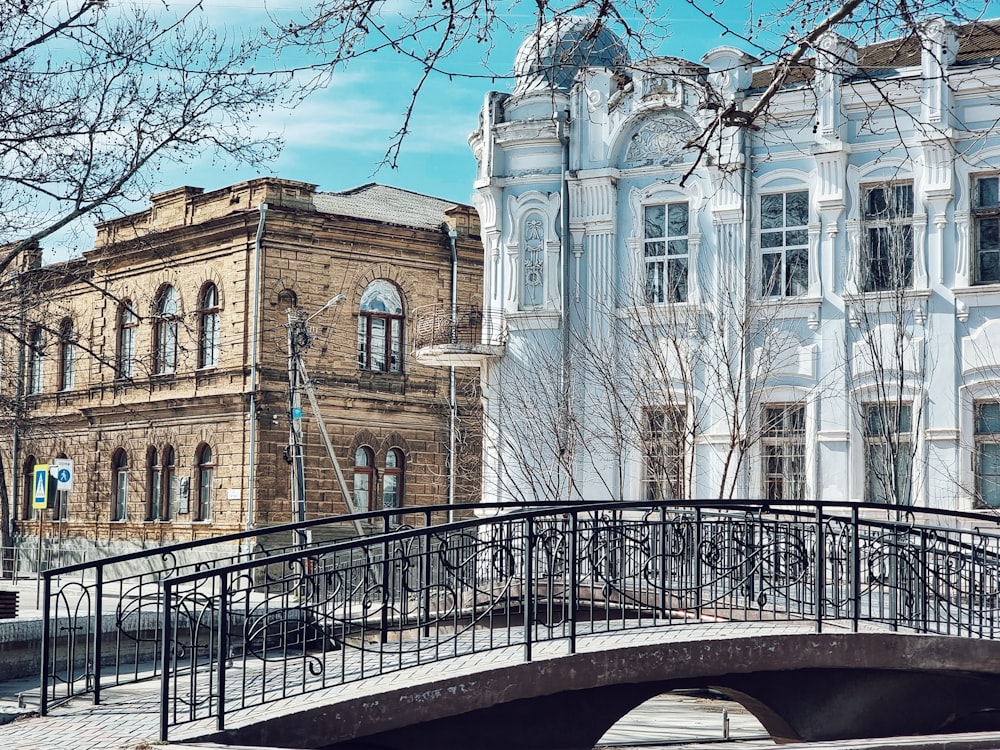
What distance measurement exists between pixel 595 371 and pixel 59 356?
2775cm

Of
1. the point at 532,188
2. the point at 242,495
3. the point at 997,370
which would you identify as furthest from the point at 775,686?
the point at 242,495

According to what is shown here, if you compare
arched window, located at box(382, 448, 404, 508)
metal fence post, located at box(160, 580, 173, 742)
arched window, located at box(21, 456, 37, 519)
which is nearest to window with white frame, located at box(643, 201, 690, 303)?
arched window, located at box(382, 448, 404, 508)

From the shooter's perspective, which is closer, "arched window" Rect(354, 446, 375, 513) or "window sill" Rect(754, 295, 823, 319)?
"window sill" Rect(754, 295, 823, 319)

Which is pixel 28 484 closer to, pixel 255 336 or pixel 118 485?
pixel 118 485

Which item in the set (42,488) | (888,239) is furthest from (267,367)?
(888,239)

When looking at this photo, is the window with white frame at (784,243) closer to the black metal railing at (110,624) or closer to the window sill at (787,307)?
the window sill at (787,307)

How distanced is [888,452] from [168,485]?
25.0 meters

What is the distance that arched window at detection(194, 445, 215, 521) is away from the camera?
42.8 metres

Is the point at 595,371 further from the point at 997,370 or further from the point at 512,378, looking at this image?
the point at 997,370

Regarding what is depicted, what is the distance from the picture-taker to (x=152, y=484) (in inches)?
1786

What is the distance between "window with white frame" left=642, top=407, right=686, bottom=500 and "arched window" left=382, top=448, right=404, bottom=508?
53.7 feet

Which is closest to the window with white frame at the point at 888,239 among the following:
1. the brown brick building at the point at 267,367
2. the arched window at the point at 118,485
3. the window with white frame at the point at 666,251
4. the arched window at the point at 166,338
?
the window with white frame at the point at 666,251

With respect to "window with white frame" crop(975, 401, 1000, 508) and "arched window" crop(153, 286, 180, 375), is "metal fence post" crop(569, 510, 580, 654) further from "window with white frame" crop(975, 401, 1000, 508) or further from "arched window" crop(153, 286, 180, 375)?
"arched window" crop(153, 286, 180, 375)

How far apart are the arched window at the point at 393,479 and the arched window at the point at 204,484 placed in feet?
16.1
